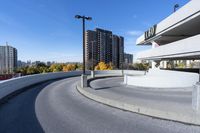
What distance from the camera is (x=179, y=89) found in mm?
14789

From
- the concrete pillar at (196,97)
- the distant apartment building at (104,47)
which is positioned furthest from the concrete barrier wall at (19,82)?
the distant apartment building at (104,47)

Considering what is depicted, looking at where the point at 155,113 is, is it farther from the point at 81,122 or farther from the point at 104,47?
the point at 104,47

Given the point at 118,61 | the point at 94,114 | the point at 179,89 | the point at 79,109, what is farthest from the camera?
the point at 118,61

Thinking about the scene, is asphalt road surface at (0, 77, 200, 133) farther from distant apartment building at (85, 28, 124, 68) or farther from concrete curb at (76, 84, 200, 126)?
distant apartment building at (85, 28, 124, 68)

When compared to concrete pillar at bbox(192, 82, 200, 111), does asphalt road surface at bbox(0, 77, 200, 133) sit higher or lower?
lower

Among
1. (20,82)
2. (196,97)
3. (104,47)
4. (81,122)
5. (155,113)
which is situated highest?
(104,47)

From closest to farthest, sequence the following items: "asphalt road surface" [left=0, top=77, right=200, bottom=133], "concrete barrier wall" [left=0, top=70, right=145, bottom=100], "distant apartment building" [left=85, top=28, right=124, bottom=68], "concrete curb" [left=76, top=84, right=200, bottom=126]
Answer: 1. "asphalt road surface" [left=0, top=77, right=200, bottom=133]
2. "concrete curb" [left=76, top=84, right=200, bottom=126]
3. "concrete barrier wall" [left=0, top=70, right=145, bottom=100]
4. "distant apartment building" [left=85, top=28, right=124, bottom=68]

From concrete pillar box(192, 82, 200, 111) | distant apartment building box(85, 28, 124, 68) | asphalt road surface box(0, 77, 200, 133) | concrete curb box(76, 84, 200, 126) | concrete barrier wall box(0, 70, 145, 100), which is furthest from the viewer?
distant apartment building box(85, 28, 124, 68)

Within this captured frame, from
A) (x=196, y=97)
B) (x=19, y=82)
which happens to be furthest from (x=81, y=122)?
(x=19, y=82)

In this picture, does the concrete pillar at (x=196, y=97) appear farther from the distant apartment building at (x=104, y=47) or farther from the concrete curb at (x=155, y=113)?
the distant apartment building at (x=104, y=47)

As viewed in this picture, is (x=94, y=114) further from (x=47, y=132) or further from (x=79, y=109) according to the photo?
(x=47, y=132)

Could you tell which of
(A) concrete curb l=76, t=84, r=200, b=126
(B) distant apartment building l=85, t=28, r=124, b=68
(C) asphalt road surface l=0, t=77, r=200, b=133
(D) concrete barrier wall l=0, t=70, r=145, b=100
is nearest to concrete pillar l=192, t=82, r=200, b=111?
(A) concrete curb l=76, t=84, r=200, b=126

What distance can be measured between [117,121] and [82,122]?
1.49m

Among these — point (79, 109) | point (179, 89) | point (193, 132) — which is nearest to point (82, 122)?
point (79, 109)
